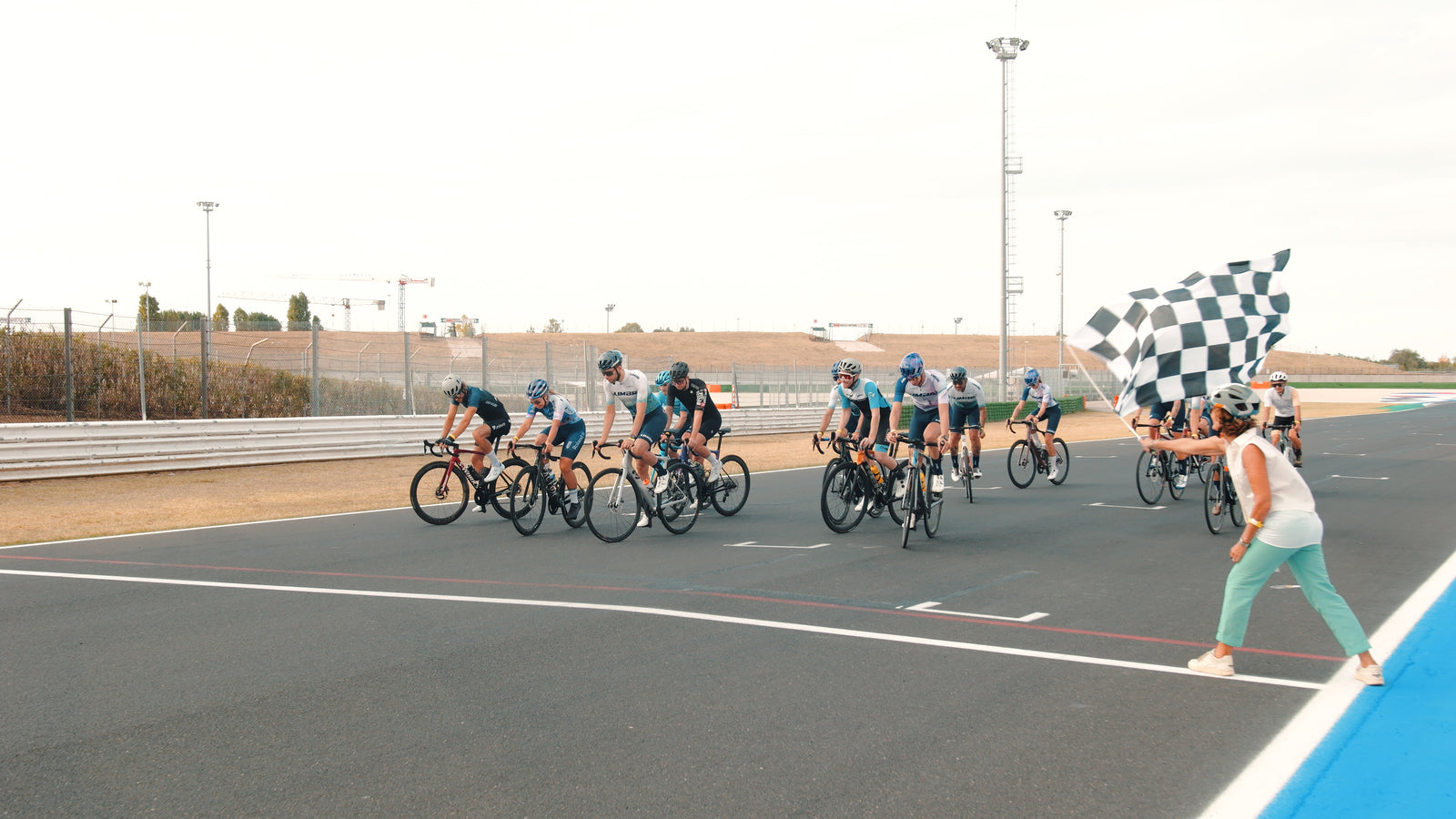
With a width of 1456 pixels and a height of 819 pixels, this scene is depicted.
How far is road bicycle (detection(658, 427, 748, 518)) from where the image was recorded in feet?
37.1

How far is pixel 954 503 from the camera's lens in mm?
13734

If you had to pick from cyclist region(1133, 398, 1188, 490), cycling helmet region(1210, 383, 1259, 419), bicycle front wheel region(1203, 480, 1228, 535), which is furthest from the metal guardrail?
cycling helmet region(1210, 383, 1259, 419)

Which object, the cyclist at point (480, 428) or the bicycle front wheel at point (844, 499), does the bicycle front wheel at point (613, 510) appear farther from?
the bicycle front wheel at point (844, 499)

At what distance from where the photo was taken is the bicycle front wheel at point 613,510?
1012 cm

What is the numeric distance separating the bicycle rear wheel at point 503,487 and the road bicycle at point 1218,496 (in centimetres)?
749

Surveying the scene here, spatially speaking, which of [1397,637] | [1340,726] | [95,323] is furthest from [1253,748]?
[95,323]

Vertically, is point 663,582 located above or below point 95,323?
below

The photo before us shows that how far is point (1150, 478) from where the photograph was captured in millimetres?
13500

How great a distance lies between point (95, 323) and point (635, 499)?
47.1ft

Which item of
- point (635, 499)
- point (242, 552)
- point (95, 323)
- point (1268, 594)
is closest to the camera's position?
point (1268, 594)

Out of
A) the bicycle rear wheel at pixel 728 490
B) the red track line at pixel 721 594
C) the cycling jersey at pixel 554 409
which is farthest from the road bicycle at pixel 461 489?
the red track line at pixel 721 594

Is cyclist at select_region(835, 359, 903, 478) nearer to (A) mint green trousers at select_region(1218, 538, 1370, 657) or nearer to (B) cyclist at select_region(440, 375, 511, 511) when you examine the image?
(B) cyclist at select_region(440, 375, 511, 511)

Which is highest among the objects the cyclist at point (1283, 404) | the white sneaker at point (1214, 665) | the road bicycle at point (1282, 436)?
the cyclist at point (1283, 404)

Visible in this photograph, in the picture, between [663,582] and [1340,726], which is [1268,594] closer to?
[1340,726]
